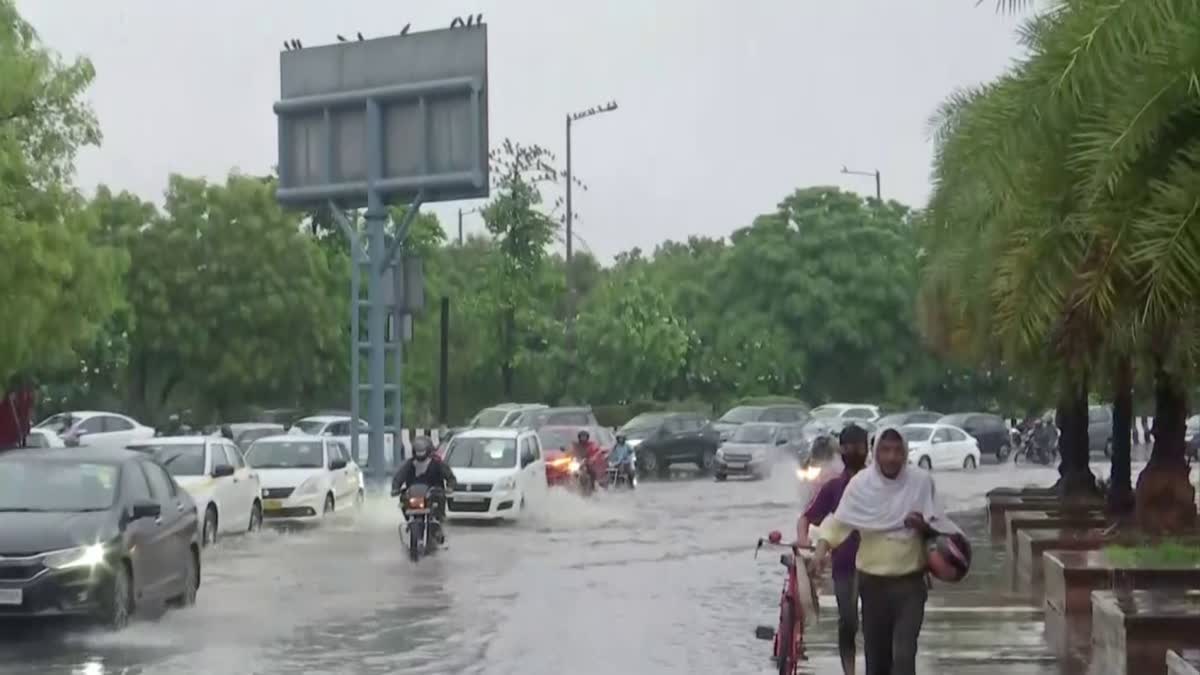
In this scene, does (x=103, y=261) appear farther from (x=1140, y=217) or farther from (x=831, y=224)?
(x=831, y=224)

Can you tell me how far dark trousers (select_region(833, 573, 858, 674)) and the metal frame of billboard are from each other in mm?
27274

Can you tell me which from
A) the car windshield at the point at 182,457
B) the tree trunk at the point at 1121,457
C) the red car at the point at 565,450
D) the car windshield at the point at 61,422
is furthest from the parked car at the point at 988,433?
the tree trunk at the point at 1121,457

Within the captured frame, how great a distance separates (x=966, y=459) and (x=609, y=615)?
38.7 meters

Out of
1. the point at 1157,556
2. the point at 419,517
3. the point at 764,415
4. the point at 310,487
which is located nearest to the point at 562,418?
the point at 764,415

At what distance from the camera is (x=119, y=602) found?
1661 centimetres

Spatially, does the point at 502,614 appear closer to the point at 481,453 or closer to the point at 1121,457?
the point at 1121,457

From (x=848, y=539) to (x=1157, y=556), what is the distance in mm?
3563

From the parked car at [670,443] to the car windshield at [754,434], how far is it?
37.7 inches

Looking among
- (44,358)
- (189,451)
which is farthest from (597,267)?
(189,451)

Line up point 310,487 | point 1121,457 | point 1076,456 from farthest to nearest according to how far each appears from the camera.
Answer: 1. point 310,487
2. point 1076,456
3. point 1121,457

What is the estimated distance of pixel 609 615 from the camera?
62.7 ft

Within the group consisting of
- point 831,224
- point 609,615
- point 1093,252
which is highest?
point 831,224

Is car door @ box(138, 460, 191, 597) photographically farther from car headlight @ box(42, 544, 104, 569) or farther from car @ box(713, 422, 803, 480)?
car @ box(713, 422, 803, 480)

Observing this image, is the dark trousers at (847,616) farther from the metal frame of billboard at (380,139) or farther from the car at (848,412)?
the car at (848,412)
